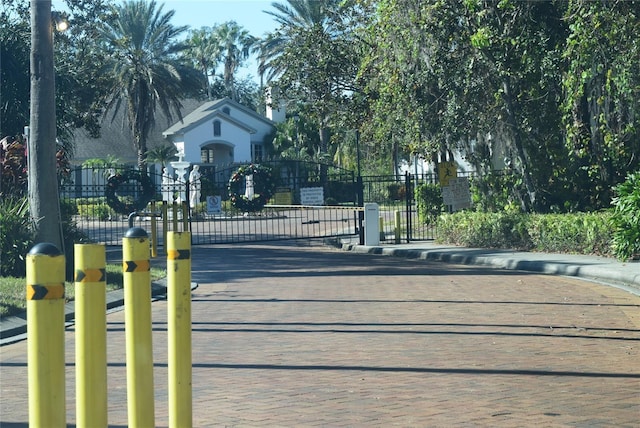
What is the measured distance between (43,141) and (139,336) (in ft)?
31.1

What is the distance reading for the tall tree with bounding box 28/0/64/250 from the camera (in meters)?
13.6

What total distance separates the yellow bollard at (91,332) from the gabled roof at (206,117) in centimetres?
5839

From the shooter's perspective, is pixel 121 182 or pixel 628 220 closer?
pixel 628 220

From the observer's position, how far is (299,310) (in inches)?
499

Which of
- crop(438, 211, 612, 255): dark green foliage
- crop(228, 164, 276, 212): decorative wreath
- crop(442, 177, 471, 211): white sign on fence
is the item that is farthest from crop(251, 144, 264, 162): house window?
crop(442, 177, 471, 211): white sign on fence

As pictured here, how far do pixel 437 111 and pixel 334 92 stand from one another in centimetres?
961

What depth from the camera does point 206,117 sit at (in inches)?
2505

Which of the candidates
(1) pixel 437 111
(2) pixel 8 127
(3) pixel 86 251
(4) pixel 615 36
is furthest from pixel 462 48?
(3) pixel 86 251

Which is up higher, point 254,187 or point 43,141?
point 254,187

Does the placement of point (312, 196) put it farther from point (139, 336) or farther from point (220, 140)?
point (220, 140)

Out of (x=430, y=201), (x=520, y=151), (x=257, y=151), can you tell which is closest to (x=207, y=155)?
(x=257, y=151)

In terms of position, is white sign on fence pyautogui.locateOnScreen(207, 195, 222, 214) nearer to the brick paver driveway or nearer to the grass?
the grass

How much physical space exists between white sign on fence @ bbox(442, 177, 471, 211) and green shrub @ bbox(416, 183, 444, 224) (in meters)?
3.80

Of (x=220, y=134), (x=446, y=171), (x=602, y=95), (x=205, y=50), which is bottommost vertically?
(x=446, y=171)
